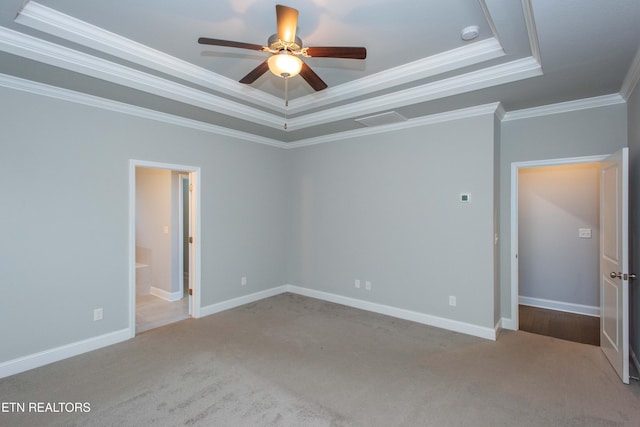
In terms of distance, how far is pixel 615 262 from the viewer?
9.53 feet

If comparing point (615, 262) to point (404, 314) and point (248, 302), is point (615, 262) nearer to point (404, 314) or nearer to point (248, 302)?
point (404, 314)

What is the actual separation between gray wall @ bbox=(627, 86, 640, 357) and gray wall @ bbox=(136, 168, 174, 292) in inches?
227

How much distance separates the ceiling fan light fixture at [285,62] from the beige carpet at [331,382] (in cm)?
249

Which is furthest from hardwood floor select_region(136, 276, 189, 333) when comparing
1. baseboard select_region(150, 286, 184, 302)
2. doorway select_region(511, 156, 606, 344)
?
doorway select_region(511, 156, 606, 344)

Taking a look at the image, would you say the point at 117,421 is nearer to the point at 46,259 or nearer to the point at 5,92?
the point at 46,259

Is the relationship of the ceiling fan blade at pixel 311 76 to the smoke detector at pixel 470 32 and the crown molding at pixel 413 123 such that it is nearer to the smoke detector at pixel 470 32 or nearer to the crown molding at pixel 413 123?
the smoke detector at pixel 470 32

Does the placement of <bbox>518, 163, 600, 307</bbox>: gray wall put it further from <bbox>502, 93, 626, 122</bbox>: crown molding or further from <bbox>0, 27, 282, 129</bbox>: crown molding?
<bbox>0, 27, 282, 129</bbox>: crown molding

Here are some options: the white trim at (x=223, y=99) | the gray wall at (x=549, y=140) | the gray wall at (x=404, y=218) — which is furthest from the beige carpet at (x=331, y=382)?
the white trim at (x=223, y=99)

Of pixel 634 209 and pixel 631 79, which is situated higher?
pixel 631 79

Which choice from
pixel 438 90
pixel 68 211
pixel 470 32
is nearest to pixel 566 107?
pixel 438 90

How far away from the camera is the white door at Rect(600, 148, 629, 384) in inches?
106

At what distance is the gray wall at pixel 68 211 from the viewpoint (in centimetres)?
289

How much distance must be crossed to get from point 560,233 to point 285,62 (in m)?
4.92

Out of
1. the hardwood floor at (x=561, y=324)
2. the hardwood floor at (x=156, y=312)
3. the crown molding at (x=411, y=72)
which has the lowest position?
the hardwood floor at (x=561, y=324)
